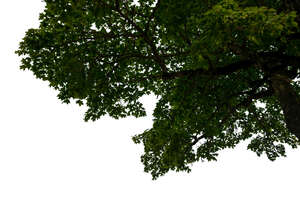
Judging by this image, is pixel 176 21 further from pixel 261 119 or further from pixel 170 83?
pixel 261 119

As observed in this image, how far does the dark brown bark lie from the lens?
7.04 metres

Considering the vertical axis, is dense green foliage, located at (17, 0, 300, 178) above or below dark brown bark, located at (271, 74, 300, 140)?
above

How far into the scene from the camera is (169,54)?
7.48m

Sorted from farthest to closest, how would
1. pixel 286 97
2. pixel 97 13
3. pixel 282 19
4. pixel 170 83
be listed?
1. pixel 170 83
2. pixel 286 97
3. pixel 97 13
4. pixel 282 19

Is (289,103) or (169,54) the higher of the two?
(169,54)

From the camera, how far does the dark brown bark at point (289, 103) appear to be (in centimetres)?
704

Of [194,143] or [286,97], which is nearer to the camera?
[286,97]

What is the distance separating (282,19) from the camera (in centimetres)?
448

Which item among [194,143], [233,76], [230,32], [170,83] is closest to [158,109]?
[170,83]

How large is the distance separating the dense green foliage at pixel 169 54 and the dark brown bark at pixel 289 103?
520 millimetres

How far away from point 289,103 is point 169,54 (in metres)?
4.11

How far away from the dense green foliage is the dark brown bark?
1.70 feet

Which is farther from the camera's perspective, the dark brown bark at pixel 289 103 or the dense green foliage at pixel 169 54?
the dark brown bark at pixel 289 103

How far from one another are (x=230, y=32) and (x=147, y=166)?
361 inches
